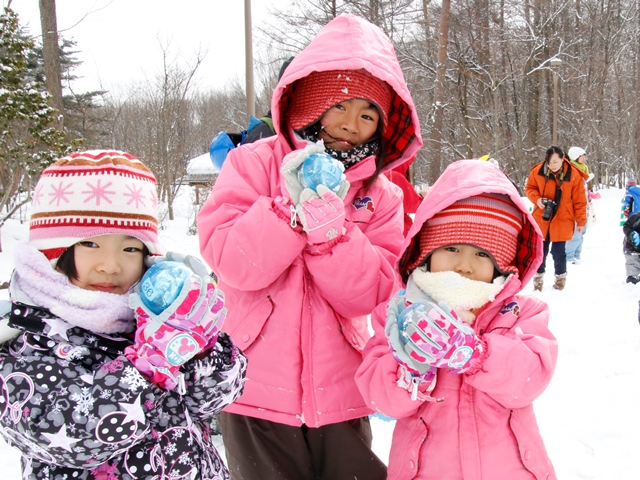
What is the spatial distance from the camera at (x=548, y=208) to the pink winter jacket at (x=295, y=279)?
6115 millimetres

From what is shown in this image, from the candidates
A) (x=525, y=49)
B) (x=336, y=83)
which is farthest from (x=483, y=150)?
(x=336, y=83)

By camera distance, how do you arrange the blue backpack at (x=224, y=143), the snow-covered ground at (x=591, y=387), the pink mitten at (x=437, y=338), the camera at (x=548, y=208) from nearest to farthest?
the pink mitten at (x=437, y=338) → the snow-covered ground at (x=591, y=387) → the blue backpack at (x=224, y=143) → the camera at (x=548, y=208)

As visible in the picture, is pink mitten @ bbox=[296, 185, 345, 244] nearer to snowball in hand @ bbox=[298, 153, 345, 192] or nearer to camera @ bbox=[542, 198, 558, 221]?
snowball in hand @ bbox=[298, 153, 345, 192]

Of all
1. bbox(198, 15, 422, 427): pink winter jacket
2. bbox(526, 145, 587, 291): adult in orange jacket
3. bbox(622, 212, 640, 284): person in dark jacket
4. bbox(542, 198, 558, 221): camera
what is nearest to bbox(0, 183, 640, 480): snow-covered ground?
bbox(622, 212, 640, 284): person in dark jacket

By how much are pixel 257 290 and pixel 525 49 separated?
24.7 m

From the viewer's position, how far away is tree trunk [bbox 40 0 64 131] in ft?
31.7

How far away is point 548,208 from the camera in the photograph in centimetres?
718

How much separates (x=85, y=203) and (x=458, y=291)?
1.16 metres

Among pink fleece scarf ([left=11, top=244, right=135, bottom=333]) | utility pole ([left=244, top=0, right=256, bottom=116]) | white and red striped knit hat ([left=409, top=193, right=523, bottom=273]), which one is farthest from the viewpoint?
utility pole ([left=244, top=0, right=256, bottom=116])

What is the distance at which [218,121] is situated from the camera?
27828 millimetres

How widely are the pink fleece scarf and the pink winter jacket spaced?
40 cm

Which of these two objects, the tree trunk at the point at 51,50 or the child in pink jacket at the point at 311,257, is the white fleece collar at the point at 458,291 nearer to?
the child in pink jacket at the point at 311,257

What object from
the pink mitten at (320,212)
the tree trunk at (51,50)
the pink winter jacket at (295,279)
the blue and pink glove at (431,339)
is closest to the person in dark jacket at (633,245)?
the pink winter jacket at (295,279)

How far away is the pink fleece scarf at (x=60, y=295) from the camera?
126cm
